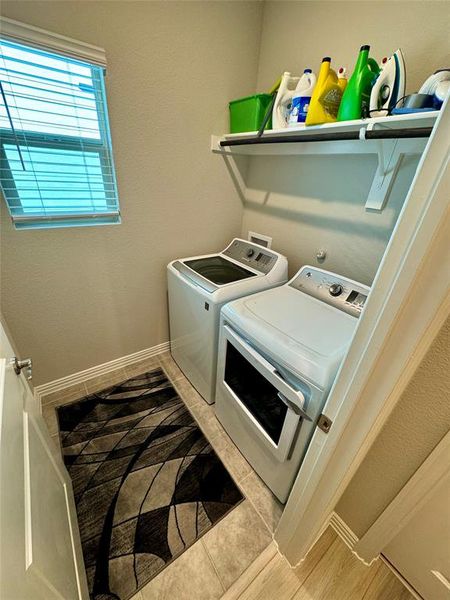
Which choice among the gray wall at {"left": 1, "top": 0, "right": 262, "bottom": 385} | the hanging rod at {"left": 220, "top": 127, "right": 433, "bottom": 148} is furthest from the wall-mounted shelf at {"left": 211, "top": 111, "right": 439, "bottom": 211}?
the gray wall at {"left": 1, "top": 0, "right": 262, "bottom": 385}

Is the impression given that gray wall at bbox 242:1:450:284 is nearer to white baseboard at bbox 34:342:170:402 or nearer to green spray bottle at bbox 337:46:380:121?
green spray bottle at bbox 337:46:380:121

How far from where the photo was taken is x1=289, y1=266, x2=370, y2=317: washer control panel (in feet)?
4.07

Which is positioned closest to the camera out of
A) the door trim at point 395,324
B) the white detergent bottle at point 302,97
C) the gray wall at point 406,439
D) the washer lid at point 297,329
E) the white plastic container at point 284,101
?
the door trim at point 395,324

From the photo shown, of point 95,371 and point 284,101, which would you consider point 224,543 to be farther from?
point 284,101

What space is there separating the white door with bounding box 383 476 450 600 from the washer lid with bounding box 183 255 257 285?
1245mm

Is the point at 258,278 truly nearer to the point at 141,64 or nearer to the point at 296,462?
the point at 296,462

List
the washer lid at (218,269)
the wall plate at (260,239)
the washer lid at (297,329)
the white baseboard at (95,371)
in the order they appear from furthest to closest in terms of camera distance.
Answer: the wall plate at (260,239) < the white baseboard at (95,371) < the washer lid at (218,269) < the washer lid at (297,329)

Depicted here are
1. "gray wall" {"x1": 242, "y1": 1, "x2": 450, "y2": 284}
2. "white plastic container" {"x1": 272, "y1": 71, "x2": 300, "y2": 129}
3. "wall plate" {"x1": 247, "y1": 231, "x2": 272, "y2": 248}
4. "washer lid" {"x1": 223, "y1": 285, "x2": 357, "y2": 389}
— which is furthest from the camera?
"wall plate" {"x1": 247, "y1": 231, "x2": 272, "y2": 248}

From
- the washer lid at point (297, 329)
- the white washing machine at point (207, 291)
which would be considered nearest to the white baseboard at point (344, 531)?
the washer lid at point (297, 329)

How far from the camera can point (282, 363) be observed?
0.95 metres

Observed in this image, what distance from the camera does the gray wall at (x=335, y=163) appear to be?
104 centimetres

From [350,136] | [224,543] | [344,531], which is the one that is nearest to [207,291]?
[350,136]

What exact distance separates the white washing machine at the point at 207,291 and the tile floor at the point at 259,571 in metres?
0.69

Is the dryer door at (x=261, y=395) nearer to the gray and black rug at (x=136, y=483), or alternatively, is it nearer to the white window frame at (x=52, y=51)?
the gray and black rug at (x=136, y=483)
